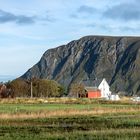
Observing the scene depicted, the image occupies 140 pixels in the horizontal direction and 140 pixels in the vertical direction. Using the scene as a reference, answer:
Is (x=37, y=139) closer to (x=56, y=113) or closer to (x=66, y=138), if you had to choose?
(x=66, y=138)

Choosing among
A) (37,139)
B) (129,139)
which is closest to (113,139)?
(129,139)

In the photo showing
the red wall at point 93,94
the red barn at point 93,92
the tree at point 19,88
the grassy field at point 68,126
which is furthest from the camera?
the red barn at point 93,92

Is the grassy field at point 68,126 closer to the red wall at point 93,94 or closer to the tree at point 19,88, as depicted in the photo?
the tree at point 19,88

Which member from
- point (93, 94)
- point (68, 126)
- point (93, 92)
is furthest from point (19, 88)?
point (68, 126)

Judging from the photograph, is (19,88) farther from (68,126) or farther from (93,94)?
(68,126)

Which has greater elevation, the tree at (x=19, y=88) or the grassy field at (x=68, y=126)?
the tree at (x=19, y=88)

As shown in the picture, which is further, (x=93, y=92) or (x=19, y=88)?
(x=93, y=92)

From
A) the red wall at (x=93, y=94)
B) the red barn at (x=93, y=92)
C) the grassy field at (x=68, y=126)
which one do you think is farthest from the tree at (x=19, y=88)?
the grassy field at (x=68, y=126)

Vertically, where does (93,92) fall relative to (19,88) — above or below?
below

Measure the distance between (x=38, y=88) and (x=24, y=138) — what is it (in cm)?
13404

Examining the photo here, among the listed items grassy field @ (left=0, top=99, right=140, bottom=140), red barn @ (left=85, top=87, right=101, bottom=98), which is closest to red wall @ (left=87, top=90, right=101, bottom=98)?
red barn @ (left=85, top=87, right=101, bottom=98)

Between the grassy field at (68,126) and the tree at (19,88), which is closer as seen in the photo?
the grassy field at (68,126)

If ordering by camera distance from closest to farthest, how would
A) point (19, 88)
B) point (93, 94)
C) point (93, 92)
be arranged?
point (19, 88) < point (93, 94) < point (93, 92)

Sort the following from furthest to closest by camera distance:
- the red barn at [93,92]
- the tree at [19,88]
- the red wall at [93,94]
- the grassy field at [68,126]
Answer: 1. the red barn at [93,92]
2. the red wall at [93,94]
3. the tree at [19,88]
4. the grassy field at [68,126]
